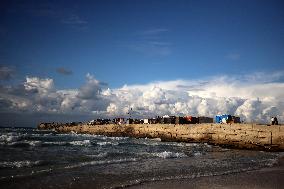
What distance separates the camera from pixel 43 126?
448 feet

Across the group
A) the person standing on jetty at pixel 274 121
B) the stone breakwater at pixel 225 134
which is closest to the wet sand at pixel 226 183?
the stone breakwater at pixel 225 134

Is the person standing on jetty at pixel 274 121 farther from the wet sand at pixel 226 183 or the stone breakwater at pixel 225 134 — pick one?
the wet sand at pixel 226 183

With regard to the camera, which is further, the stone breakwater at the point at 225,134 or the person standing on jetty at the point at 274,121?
the person standing on jetty at the point at 274,121

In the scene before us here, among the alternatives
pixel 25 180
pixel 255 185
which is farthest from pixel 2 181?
pixel 255 185

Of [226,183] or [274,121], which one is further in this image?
[274,121]

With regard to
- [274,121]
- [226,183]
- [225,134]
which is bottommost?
[226,183]

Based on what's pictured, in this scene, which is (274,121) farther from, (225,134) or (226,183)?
(226,183)

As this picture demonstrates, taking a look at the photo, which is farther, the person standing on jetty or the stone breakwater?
the person standing on jetty

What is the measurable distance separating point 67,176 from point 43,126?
133136 mm

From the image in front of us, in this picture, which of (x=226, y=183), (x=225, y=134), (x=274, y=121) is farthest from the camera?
(x=274, y=121)

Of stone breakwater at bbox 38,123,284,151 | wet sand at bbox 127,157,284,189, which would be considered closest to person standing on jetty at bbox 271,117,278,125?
stone breakwater at bbox 38,123,284,151

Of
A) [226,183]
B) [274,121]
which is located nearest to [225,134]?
[274,121]

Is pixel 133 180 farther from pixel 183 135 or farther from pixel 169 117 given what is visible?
pixel 169 117

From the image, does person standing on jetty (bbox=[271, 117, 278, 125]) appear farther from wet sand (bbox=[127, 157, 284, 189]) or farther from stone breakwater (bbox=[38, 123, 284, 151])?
wet sand (bbox=[127, 157, 284, 189])
